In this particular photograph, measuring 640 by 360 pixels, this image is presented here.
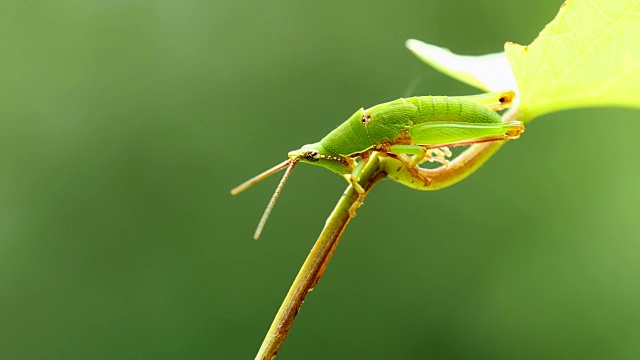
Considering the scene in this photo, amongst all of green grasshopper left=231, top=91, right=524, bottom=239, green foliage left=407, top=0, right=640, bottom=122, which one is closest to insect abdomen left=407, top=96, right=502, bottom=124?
green grasshopper left=231, top=91, right=524, bottom=239

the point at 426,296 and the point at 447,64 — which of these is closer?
the point at 447,64

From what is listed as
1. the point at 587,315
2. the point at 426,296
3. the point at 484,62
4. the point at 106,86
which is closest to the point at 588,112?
the point at 587,315

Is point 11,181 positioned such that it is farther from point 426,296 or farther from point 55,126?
point 426,296

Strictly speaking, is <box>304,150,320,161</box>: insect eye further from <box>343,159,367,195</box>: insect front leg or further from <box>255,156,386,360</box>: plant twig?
<box>255,156,386,360</box>: plant twig

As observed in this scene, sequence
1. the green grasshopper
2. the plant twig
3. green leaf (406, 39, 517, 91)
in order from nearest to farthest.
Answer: the plant twig < the green grasshopper < green leaf (406, 39, 517, 91)

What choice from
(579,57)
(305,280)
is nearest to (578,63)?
(579,57)

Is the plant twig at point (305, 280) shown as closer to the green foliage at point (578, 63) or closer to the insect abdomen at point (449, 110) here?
the insect abdomen at point (449, 110)

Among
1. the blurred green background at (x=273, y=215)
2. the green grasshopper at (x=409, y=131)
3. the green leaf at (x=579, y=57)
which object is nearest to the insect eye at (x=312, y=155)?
the green grasshopper at (x=409, y=131)
